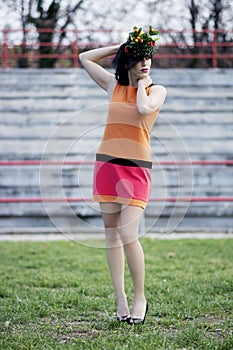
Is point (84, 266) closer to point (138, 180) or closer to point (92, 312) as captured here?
point (92, 312)

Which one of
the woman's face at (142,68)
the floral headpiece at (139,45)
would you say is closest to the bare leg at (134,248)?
the woman's face at (142,68)

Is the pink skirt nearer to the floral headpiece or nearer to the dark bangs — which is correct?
the dark bangs

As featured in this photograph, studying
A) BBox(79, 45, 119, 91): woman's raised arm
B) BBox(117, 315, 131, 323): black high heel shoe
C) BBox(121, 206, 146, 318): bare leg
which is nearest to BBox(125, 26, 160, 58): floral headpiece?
BBox(79, 45, 119, 91): woman's raised arm

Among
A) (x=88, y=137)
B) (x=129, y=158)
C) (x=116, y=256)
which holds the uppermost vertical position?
(x=129, y=158)

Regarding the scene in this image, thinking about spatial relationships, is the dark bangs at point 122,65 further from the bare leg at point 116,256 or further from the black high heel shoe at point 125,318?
the black high heel shoe at point 125,318

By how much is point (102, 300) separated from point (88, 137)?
21.1ft

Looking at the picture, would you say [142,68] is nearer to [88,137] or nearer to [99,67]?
[99,67]

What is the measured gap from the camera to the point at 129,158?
362 cm

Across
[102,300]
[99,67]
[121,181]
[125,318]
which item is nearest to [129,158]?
[121,181]

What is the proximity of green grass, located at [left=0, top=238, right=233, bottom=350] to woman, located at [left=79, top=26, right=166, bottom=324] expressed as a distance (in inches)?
12.1

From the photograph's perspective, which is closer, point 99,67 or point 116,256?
point 116,256

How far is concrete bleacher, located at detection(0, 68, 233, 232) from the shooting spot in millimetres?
9766

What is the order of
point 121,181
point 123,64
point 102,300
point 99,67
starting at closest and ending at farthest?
1. point 121,181
2. point 123,64
3. point 99,67
4. point 102,300

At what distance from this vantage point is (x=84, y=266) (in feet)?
19.7
